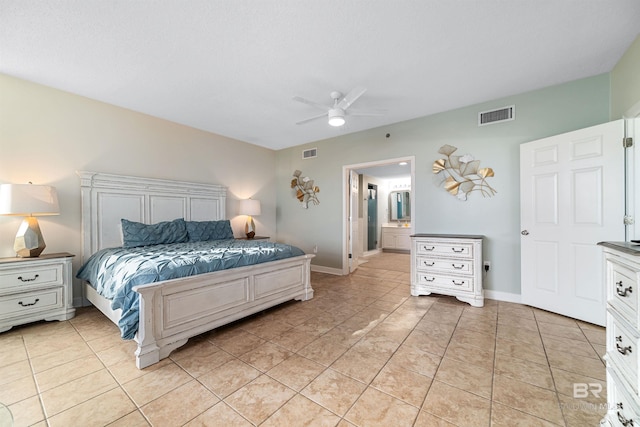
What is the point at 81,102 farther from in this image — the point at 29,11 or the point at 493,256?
the point at 493,256

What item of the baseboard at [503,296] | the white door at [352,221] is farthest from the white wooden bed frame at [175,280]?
the baseboard at [503,296]

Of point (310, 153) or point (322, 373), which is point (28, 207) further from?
point (310, 153)

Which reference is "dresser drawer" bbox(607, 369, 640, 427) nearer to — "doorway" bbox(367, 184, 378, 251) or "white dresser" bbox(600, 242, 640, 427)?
"white dresser" bbox(600, 242, 640, 427)

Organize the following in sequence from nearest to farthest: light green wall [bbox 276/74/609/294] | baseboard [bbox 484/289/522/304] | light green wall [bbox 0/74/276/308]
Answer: light green wall [bbox 0/74/276/308]
light green wall [bbox 276/74/609/294]
baseboard [bbox 484/289/522/304]

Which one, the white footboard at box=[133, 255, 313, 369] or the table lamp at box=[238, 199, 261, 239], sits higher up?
the table lamp at box=[238, 199, 261, 239]

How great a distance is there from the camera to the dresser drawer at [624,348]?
3.29ft

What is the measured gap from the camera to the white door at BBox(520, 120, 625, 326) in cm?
245

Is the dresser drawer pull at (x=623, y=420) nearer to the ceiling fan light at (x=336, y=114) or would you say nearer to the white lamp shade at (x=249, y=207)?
the ceiling fan light at (x=336, y=114)

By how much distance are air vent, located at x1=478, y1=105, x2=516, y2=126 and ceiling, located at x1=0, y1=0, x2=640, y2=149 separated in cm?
19

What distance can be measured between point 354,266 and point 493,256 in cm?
250

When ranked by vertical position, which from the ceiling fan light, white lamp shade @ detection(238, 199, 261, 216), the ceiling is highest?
the ceiling

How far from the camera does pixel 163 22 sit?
1.98 metres

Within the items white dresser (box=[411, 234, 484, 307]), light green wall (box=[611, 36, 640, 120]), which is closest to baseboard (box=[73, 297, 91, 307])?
white dresser (box=[411, 234, 484, 307])

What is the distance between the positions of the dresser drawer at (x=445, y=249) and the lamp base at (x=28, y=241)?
4451 millimetres
